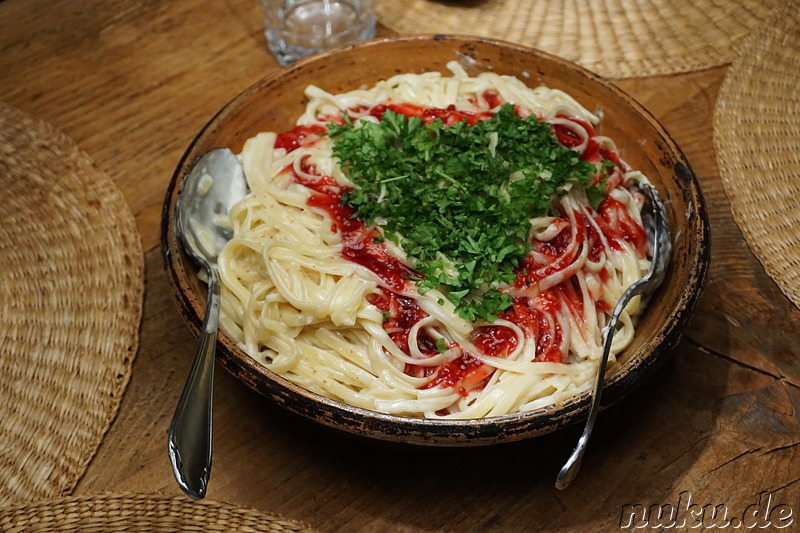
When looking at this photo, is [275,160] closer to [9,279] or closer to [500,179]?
[500,179]

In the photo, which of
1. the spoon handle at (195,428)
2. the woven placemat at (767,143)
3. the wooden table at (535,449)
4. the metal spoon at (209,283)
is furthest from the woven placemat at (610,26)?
the spoon handle at (195,428)

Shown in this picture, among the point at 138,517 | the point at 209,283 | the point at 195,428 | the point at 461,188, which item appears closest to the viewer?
the point at 195,428

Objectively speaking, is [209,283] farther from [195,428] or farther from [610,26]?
[610,26]

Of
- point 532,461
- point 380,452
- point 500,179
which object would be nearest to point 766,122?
point 500,179

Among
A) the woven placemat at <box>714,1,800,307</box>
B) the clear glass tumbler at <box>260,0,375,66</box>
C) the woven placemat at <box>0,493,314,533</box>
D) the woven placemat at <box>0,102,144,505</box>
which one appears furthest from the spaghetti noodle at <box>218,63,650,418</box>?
the clear glass tumbler at <box>260,0,375,66</box>

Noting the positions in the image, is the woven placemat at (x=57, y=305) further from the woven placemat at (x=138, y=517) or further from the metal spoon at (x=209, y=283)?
the metal spoon at (x=209, y=283)

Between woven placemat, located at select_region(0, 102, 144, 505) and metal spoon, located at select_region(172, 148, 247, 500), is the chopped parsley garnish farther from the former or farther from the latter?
woven placemat, located at select_region(0, 102, 144, 505)

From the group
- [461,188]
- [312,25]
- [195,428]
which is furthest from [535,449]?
[312,25]
